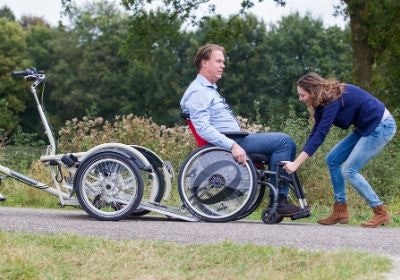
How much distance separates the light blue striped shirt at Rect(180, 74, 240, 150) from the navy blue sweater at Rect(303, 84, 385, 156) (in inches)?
30.8

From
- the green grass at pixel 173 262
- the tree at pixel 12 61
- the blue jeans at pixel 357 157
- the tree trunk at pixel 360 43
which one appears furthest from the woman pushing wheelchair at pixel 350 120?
the tree at pixel 12 61

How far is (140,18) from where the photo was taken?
2827 cm

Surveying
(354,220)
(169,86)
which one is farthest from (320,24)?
(354,220)

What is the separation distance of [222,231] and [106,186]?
157 cm

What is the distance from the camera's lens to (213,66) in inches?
338

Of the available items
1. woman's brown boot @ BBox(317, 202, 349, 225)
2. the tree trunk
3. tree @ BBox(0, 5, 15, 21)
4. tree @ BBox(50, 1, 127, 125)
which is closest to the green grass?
woman's brown boot @ BBox(317, 202, 349, 225)

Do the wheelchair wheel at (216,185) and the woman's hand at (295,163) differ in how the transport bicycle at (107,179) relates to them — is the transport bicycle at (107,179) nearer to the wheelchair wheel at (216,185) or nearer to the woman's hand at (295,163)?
the wheelchair wheel at (216,185)

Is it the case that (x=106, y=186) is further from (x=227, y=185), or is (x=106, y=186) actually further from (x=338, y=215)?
Result: (x=338, y=215)

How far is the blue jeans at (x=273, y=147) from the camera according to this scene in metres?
8.34

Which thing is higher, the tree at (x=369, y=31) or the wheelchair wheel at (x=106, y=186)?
the tree at (x=369, y=31)

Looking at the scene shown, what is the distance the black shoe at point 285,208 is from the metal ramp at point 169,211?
77 cm

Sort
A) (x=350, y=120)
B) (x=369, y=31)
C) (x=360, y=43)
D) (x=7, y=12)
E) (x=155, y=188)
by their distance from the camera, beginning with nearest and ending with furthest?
(x=350, y=120)
(x=155, y=188)
(x=369, y=31)
(x=360, y=43)
(x=7, y=12)

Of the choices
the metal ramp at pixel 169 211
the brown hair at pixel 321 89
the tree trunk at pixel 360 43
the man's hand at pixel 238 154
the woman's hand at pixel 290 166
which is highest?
the tree trunk at pixel 360 43

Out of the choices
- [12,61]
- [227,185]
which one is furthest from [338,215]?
[12,61]
